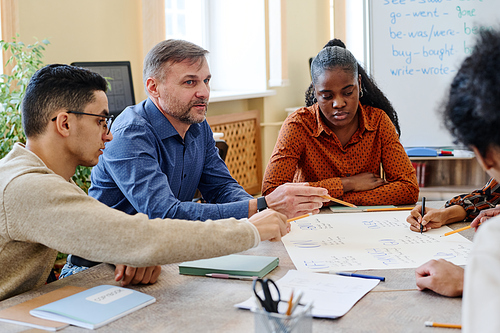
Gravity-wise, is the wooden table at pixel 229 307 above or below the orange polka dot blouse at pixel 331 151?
below

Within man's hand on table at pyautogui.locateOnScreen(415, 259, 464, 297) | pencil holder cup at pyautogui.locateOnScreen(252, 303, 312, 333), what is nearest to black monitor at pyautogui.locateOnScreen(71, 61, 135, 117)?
man's hand on table at pyautogui.locateOnScreen(415, 259, 464, 297)

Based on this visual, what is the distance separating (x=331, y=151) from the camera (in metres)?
2.34

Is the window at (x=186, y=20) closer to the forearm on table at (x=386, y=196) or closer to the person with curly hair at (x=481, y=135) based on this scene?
the forearm on table at (x=386, y=196)

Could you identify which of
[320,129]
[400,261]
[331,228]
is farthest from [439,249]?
[320,129]

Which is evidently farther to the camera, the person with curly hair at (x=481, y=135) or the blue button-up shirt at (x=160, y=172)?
the blue button-up shirt at (x=160, y=172)

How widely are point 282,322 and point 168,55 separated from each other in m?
1.30

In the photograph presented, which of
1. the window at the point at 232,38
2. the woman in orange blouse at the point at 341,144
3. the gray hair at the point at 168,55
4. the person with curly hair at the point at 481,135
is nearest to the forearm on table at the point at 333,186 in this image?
the woman in orange blouse at the point at 341,144

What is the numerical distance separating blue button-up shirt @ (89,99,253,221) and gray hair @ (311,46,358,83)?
1.81 ft

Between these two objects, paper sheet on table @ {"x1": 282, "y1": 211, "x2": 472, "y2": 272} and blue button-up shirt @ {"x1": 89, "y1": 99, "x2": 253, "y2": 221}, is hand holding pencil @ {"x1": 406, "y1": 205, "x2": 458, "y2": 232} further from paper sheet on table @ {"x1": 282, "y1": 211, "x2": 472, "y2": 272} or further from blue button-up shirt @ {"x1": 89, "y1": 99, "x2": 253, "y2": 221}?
blue button-up shirt @ {"x1": 89, "y1": 99, "x2": 253, "y2": 221}

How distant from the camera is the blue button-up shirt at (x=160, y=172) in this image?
5.56ft

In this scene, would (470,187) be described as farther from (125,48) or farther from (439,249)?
(125,48)

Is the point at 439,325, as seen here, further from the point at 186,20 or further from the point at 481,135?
the point at 186,20

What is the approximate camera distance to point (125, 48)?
11.5ft

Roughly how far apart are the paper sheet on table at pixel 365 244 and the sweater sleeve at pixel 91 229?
0.33 meters
